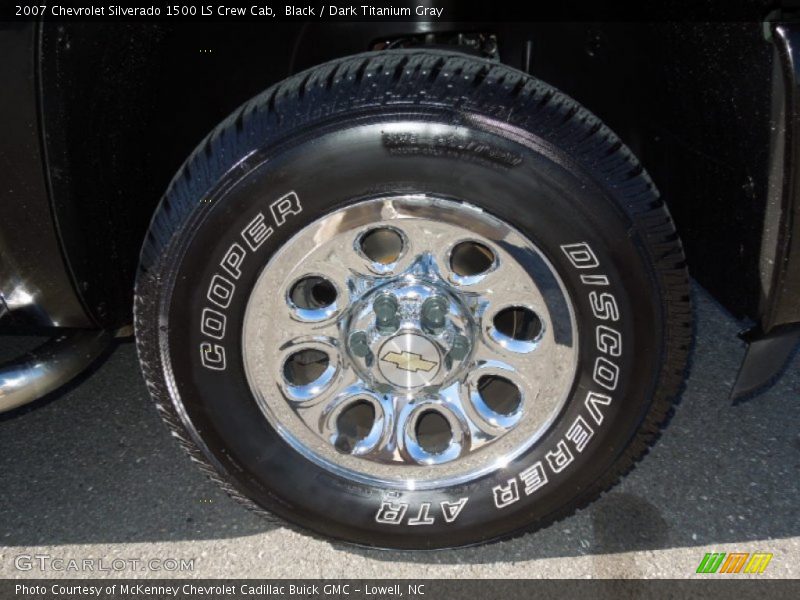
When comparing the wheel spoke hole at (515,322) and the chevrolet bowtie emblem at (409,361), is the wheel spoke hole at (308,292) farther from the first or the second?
the wheel spoke hole at (515,322)

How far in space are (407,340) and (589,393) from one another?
42cm

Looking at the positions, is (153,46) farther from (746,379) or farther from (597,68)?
(746,379)

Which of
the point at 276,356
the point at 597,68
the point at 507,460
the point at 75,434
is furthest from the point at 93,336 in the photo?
the point at 597,68

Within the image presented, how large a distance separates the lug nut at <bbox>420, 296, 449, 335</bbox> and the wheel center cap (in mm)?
31

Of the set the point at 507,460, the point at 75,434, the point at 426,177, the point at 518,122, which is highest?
the point at 518,122

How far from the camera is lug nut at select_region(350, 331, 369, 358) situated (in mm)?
1749

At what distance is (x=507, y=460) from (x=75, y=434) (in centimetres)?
136

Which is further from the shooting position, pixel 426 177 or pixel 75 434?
pixel 75 434

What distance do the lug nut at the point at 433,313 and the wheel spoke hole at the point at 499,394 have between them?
275 mm

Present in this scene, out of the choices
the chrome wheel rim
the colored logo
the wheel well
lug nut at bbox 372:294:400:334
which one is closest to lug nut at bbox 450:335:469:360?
the chrome wheel rim

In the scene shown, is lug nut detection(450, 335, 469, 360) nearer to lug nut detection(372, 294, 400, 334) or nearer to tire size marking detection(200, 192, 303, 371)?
lug nut detection(372, 294, 400, 334)

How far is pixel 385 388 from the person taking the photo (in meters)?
1.82

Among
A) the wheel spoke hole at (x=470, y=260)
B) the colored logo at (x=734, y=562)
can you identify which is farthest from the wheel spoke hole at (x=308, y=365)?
the colored logo at (x=734, y=562)

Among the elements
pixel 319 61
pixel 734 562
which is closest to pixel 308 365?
pixel 319 61
